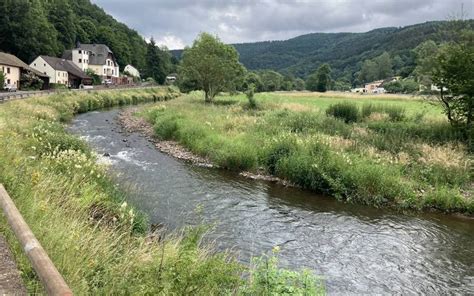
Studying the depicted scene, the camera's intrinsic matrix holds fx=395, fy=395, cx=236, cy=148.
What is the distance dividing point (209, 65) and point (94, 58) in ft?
226

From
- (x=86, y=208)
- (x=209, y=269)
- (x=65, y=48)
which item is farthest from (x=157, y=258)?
(x=65, y=48)

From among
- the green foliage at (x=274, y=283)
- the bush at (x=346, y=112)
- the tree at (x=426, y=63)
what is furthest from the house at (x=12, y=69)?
the green foliage at (x=274, y=283)

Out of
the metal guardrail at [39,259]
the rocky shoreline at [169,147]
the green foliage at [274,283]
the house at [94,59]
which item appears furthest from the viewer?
the house at [94,59]

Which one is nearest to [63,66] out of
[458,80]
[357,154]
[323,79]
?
[323,79]

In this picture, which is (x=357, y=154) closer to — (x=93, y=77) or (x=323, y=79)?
(x=93, y=77)

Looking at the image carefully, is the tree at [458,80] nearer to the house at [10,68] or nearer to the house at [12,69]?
the house at [12,69]

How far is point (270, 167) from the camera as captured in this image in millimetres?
20031

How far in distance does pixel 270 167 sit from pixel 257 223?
7.22m

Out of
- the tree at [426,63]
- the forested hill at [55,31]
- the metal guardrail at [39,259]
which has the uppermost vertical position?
the forested hill at [55,31]

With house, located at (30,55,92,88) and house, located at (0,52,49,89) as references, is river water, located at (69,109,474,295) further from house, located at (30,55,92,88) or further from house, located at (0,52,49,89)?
house, located at (30,55,92,88)

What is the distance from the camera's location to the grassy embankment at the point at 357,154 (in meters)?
16.4

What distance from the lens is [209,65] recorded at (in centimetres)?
5319

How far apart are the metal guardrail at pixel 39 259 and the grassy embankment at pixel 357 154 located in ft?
45.7

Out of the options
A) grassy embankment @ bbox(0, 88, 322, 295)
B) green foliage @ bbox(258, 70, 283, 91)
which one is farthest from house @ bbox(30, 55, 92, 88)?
grassy embankment @ bbox(0, 88, 322, 295)
